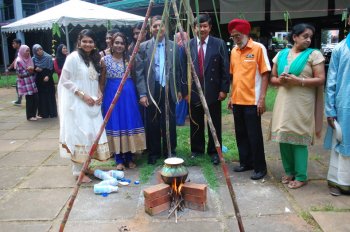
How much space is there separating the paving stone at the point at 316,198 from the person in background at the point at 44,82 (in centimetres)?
600

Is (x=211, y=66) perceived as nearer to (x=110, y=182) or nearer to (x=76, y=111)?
(x=76, y=111)

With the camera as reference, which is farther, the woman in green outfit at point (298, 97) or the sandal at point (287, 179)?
the sandal at point (287, 179)

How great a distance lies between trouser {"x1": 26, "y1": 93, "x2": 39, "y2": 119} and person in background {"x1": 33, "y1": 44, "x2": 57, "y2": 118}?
0.09m

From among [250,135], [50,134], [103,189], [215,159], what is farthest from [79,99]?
[50,134]

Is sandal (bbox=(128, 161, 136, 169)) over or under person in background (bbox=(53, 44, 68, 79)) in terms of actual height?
under

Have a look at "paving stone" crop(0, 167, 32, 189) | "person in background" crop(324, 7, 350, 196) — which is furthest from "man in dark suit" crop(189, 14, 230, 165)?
"paving stone" crop(0, 167, 32, 189)

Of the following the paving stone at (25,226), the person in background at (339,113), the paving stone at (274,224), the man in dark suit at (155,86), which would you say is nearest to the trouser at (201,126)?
the man in dark suit at (155,86)

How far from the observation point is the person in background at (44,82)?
25.7 feet

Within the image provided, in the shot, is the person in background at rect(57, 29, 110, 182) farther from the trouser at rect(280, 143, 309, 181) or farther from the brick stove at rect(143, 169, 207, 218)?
the trouser at rect(280, 143, 309, 181)

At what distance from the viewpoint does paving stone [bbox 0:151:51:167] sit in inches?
198

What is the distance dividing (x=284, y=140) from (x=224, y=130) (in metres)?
2.79

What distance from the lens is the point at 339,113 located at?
11.8ft

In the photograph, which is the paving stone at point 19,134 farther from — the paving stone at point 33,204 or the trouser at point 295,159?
the trouser at point 295,159

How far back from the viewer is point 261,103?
4004 mm
